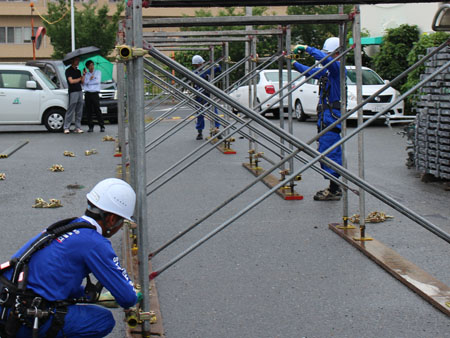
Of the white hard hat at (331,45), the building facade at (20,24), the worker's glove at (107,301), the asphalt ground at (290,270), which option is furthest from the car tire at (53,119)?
the building facade at (20,24)

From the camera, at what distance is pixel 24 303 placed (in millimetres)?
3514

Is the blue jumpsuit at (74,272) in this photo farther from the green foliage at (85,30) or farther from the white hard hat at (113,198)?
the green foliage at (85,30)

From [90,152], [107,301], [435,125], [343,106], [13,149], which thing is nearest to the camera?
[107,301]

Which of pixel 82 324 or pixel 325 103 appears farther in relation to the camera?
pixel 325 103

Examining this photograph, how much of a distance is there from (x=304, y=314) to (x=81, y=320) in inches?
72.0

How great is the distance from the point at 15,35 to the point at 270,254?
56.6 meters

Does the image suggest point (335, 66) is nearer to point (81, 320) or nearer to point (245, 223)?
point (245, 223)

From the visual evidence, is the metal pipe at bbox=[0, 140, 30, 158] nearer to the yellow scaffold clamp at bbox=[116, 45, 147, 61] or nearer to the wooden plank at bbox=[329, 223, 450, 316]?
the wooden plank at bbox=[329, 223, 450, 316]

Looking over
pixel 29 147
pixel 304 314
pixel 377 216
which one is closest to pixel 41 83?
pixel 29 147

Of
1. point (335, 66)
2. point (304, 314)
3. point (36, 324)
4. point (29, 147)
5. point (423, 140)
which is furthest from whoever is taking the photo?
point (29, 147)

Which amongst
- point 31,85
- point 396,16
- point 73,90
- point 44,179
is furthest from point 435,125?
point 396,16

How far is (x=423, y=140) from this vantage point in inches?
408

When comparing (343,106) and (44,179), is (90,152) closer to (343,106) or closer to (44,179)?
(44,179)

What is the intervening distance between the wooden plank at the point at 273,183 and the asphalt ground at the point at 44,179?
2.19 meters
